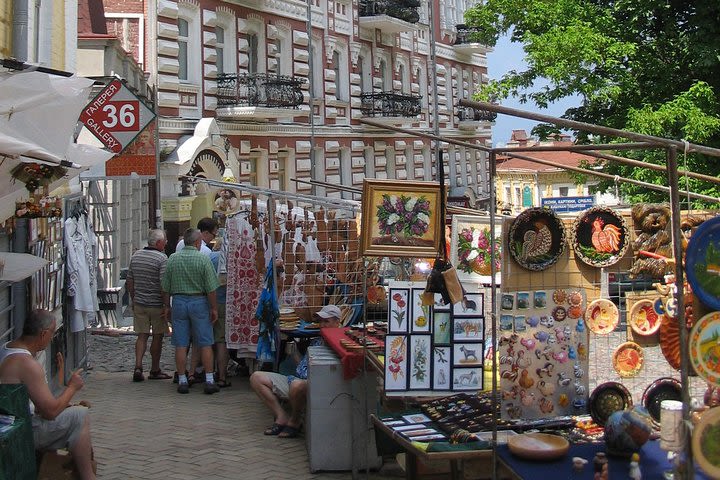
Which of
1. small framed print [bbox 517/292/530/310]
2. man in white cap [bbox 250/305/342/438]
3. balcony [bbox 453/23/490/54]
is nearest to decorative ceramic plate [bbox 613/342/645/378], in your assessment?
small framed print [bbox 517/292/530/310]

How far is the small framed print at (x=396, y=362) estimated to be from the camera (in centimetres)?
746

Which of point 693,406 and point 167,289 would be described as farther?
point 167,289

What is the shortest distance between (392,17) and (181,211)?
46.8 ft

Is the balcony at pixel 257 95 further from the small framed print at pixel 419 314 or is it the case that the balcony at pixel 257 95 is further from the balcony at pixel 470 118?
the small framed print at pixel 419 314

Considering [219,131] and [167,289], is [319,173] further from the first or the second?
[167,289]

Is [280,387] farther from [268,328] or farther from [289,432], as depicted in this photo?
[268,328]

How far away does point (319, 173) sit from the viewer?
99.3 feet

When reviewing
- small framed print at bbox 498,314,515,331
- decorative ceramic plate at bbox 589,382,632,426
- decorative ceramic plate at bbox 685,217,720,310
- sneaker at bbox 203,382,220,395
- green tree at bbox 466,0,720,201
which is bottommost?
sneaker at bbox 203,382,220,395

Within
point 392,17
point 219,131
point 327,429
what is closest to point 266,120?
point 219,131

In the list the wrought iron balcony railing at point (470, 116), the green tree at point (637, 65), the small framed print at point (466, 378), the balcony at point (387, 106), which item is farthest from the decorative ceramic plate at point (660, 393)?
the wrought iron balcony railing at point (470, 116)

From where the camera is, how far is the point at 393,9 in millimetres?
33375

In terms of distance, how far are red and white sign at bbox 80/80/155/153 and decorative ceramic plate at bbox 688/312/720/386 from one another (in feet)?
24.7

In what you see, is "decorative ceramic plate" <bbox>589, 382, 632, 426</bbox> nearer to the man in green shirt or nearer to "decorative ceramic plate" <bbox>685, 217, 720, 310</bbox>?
"decorative ceramic plate" <bbox>685, 217, 720, 310</bbox>

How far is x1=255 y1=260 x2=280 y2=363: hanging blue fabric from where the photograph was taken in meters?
10.4
